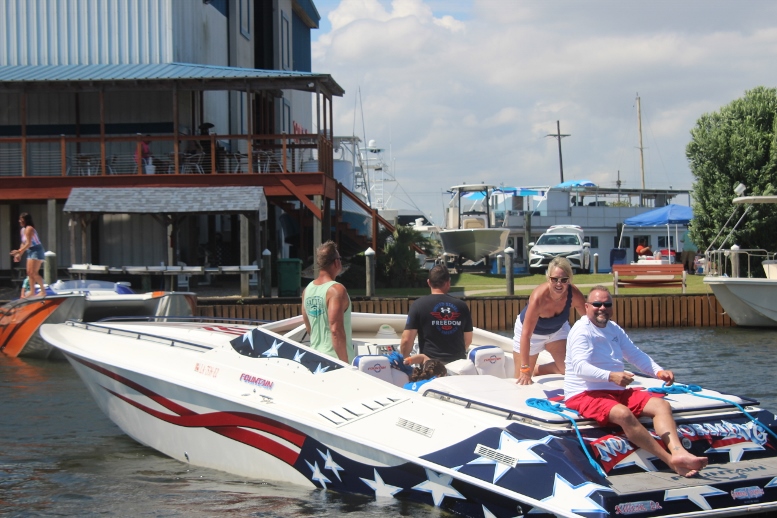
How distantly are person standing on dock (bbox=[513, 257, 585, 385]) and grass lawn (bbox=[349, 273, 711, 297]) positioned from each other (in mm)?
11698

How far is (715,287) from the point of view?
1811 cm

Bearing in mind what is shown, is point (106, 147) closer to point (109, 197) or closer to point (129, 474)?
point (109, 197)

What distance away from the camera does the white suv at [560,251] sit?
97.4 feet

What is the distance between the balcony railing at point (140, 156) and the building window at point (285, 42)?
8.61 metres

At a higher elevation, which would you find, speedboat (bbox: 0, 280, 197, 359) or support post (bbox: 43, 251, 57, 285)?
support post (bbox: 43, 251, 57, 285)

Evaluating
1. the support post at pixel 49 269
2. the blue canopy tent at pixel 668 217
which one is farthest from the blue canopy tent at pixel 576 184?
the support post at pixel 49 269

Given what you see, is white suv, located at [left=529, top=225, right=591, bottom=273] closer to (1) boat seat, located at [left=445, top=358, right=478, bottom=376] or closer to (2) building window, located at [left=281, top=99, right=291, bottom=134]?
(2) building window, located at [left=281, top=99, right=291, bottom=134]

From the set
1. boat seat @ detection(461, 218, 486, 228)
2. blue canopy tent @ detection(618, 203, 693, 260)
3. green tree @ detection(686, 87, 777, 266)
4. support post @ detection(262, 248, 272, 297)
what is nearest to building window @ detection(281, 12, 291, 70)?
boat seat @ detection(461, 218, 486, 228)

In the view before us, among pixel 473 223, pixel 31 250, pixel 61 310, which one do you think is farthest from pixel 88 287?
pixel 473 223

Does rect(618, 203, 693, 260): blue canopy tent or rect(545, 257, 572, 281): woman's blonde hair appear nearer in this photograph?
rect(545, 257, 572, 281): woman's blonde hair

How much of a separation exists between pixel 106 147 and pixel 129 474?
15.8 m

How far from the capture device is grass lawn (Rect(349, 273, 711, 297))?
20.5 metres

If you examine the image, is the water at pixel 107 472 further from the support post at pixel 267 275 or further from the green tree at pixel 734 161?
the green tree at pixel 734 161

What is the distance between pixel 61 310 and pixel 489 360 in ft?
29.4
